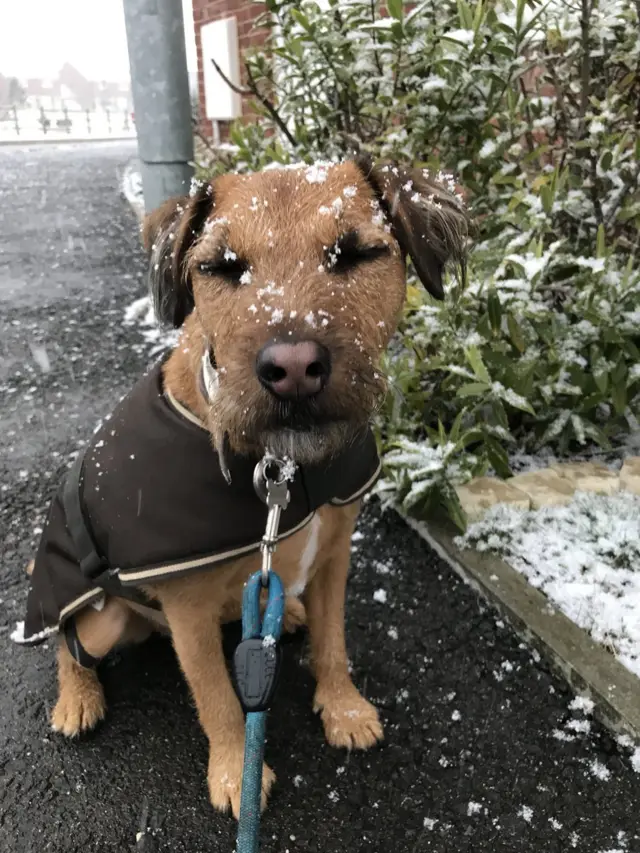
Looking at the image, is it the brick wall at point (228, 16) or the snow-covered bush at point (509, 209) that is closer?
the snow-covered bush at point (509, 209)

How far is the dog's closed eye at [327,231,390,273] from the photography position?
1.74 metres

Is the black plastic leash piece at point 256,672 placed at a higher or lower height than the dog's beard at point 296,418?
lower

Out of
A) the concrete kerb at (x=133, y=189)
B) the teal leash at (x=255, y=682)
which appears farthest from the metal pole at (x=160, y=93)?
the concrete kerb at (x=133, y=189)

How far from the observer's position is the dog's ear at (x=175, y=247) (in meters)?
1.97

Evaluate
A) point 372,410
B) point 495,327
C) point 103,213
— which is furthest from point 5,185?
point 372,410

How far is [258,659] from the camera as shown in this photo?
1495 millimetres

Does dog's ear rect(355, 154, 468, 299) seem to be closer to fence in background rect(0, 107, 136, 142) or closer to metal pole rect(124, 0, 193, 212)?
metal pole rect(124, 0, 193, 212)

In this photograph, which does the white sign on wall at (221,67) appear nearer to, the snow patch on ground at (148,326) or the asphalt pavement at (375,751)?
the snow patch on ground at (148,326)

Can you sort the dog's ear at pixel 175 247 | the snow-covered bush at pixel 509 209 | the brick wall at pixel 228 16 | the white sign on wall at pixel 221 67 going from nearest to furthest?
1. the dog's ear at pixel 175 247
2. the snow-covered bush at pixel 509 209
3. the brick wall at pixel 228 16
4. the white sign on wall at pixel 221 67

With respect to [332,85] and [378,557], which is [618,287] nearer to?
[378,557]

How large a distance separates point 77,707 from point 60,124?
1517 inches

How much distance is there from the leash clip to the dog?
0.05 metres

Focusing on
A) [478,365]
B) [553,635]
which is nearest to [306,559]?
[553,635]

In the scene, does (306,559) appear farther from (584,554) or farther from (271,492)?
(584,554)
